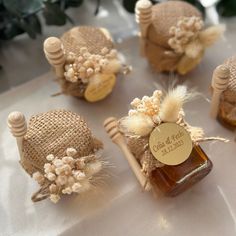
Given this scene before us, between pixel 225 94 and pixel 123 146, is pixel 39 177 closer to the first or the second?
pixel 123 146

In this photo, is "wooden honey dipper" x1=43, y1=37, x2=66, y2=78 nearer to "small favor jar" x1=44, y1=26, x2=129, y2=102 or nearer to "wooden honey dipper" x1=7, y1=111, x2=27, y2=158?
"small favor jar" x1=44, y1=26, x2=129, y2=102

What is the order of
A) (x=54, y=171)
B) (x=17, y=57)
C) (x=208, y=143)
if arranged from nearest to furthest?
1. (x=54, y=171)
2. (x=208, y=143)
3. (x=17, y=57)

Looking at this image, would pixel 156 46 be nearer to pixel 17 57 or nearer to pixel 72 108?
pixel 72 108

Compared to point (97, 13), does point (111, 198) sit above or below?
below

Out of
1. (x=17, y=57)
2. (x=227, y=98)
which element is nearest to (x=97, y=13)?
(x=17, y=57)

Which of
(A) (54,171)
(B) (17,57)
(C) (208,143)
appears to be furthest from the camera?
(B) (17,57)

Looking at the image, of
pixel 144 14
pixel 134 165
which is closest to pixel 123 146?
pixel 134 165
